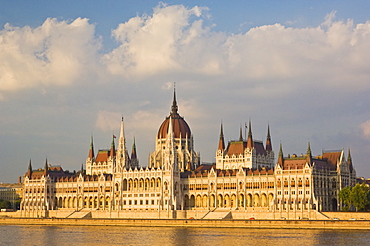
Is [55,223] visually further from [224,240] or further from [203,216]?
[224,240]

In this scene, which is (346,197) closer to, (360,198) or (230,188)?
(360,198)

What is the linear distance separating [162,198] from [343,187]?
43975 mm

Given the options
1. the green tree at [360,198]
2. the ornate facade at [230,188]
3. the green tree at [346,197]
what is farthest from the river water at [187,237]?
the ornate facade at [230,188]

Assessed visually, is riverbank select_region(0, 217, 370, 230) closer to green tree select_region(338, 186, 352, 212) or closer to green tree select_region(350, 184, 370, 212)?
green tree select_region(350, 184, 370, 212)

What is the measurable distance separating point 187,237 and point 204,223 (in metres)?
29.6

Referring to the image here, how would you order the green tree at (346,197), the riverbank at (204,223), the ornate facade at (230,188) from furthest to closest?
the ornate facade at (230,188) < the green tree at (346,197) < the riverbank at (204,223)

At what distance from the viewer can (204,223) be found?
157500 millimetres

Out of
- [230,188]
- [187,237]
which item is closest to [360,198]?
[230,188]

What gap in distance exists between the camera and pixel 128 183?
195625 millimetres

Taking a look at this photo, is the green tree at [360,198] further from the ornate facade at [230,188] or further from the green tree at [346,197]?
the ornate facade at [230,188]

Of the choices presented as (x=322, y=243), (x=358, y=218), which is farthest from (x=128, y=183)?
(x=322, y=243)

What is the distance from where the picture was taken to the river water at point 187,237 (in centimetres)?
11725

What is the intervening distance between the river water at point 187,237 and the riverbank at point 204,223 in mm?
4568

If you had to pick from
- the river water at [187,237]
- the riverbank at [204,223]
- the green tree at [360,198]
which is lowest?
the river water at [187,237]
